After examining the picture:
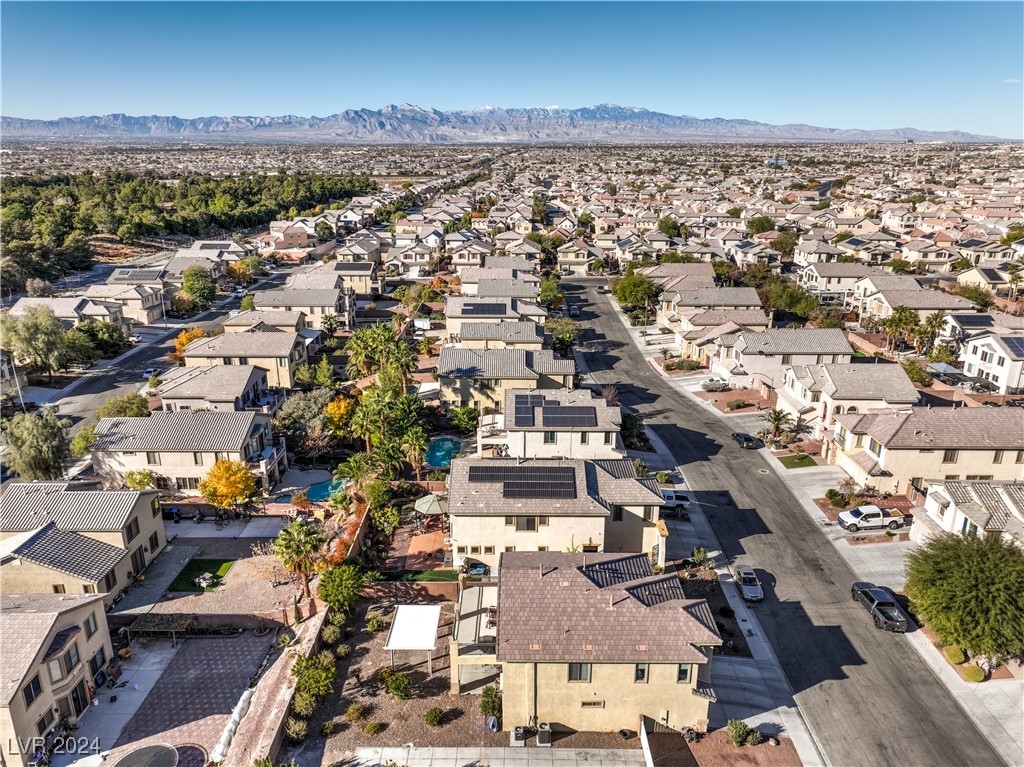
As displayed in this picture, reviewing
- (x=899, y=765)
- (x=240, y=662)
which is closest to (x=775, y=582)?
(x=899, y=765)

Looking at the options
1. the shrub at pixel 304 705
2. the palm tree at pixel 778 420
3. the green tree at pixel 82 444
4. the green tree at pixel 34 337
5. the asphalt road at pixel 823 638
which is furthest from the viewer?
the green tree at pixel 34 337

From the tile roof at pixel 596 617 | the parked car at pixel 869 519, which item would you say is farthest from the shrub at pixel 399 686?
the parked car at pixel 869 519

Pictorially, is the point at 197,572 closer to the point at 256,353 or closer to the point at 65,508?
the point at 65,508

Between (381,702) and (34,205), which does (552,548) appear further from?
(34,205)

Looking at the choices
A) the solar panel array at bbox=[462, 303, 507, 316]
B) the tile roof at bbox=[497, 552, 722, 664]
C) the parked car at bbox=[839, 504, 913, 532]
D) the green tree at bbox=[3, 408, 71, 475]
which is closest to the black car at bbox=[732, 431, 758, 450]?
the parked car at bbox=[839, 504, 913, 532]

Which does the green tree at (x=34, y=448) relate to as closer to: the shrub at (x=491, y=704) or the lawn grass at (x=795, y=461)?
the shrub at (x=491, y=704)

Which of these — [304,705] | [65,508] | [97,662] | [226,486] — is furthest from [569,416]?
[65,508]
